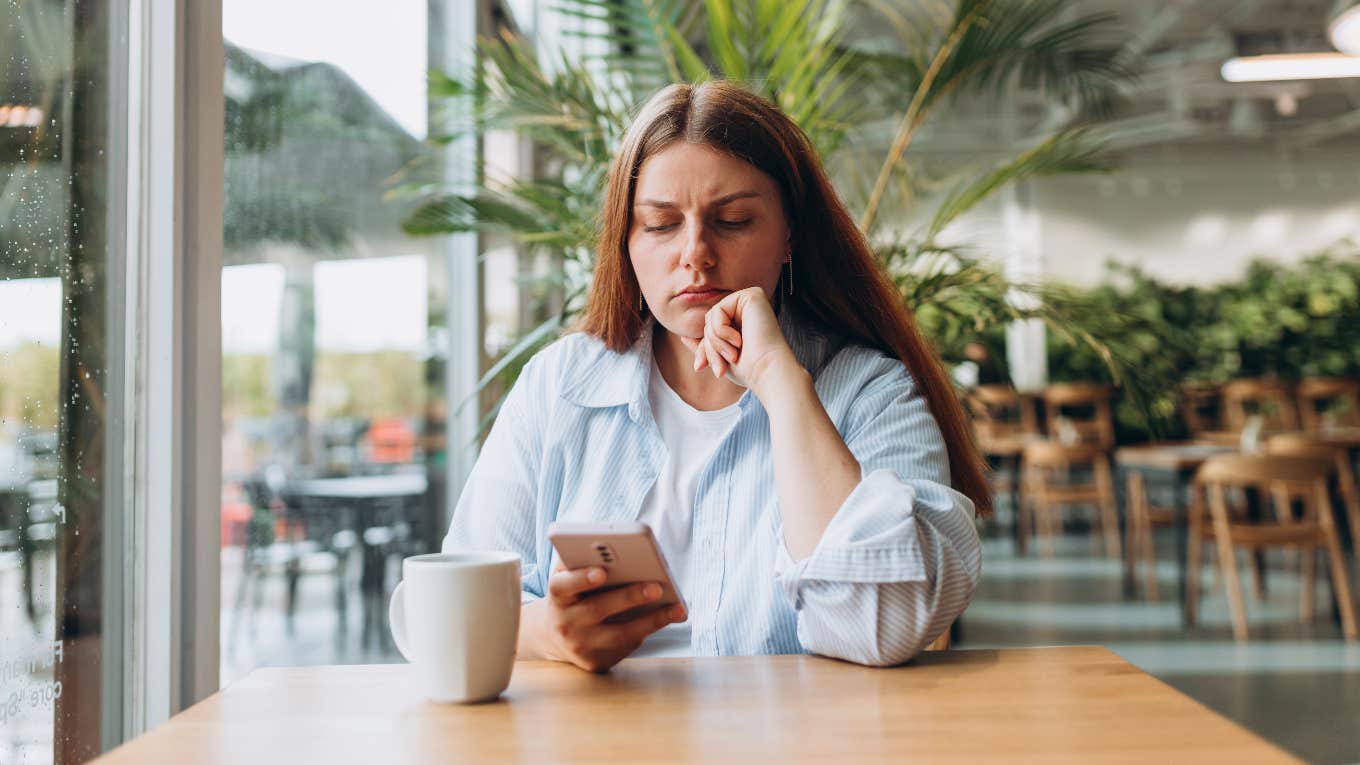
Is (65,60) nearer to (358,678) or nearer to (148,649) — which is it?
(148,649)

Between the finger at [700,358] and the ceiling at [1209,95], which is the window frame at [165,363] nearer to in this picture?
the finger at [700,358]

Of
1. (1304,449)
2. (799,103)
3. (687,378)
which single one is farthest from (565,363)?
(1304,449)

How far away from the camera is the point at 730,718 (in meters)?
0.76

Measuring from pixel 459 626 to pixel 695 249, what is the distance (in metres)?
0.57

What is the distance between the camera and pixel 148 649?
4.11ft

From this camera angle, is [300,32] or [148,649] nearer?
[148,649]

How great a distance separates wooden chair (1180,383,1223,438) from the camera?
744cm

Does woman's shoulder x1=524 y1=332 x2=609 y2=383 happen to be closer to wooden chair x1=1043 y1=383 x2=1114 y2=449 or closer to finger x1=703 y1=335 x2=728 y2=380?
finger x1=703 y1=335 x2=728 y2=380

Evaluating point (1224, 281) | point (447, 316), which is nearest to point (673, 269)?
point (447, 316)

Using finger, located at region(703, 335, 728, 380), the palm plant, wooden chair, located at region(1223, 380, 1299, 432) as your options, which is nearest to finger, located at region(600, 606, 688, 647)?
finger, located at region(703, 335, 728, 380)

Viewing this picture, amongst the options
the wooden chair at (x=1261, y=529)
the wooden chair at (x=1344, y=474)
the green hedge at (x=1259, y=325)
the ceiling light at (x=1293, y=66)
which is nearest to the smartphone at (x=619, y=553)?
the wooden chair at (x=1261, y=529)

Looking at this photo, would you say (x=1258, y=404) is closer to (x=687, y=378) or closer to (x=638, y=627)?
(x=687, y=378)

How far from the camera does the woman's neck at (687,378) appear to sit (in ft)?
4.44

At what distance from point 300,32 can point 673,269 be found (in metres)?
1.24
